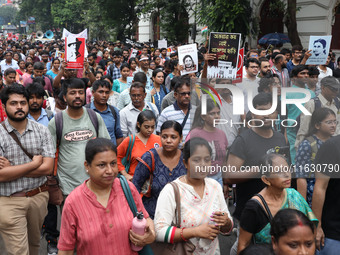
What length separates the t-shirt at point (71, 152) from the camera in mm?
4441

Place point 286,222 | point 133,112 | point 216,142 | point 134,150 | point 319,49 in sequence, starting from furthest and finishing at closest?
point 319,49, point 133,112, point 134,150, point 216,142, point 286,222

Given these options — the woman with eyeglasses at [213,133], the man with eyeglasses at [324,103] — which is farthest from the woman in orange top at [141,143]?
the man with eyeglasses at [324,103]

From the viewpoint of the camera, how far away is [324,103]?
14.7 feet

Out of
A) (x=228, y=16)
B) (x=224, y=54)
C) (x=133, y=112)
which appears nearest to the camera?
(x=133, y=112)

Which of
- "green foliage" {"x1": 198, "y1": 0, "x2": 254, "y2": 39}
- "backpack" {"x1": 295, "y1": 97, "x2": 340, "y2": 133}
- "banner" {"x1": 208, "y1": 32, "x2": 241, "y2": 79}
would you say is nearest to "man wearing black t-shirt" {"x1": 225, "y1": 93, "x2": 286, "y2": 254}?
"backpack" {"x1": 295, "y1": 97, "x2": 340, "y2": 133}

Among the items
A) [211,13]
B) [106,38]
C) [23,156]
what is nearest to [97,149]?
[23,156]

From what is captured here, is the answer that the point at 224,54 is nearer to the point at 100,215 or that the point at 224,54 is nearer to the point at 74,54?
the point at 74,54

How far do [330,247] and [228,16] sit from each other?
1383cm

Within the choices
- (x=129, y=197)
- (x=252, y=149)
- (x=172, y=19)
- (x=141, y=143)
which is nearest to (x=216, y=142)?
(x=252, y=149)

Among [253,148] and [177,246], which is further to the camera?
[253,148]

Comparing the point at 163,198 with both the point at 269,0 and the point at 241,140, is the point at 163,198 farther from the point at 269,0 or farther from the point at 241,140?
the point at 269,0

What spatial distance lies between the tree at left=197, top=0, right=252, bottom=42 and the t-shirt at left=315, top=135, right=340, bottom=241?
44.0ft

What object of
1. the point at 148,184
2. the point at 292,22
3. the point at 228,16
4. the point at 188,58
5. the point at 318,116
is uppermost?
the point at 228,16

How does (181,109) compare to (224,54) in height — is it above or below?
below
